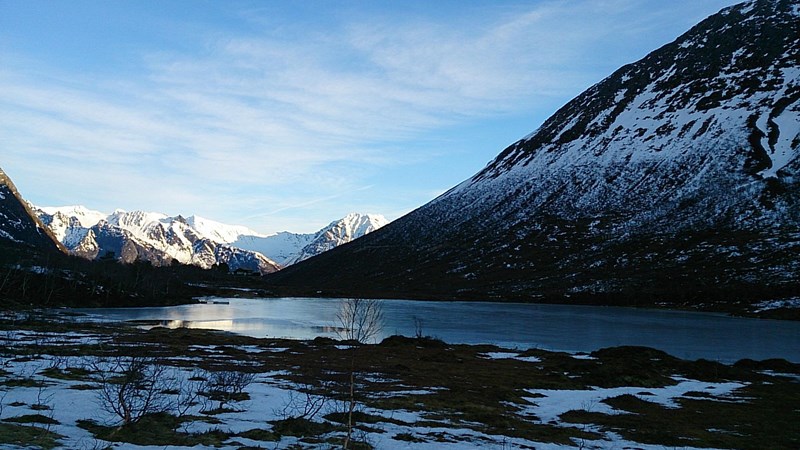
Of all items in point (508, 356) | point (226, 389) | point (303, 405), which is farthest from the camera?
point (508, 356)

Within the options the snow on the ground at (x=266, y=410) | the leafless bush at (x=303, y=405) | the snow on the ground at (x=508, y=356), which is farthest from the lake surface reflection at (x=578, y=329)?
the leafless bush at (x=303, y=405)

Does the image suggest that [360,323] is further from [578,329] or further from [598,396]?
[578,329]

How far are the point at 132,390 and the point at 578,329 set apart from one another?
6282 centimetres

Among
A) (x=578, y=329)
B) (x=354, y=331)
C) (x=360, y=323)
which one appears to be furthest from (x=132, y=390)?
(x=578, y=329)

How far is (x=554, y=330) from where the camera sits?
71.9 m

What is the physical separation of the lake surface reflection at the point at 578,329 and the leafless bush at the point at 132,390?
35265mm

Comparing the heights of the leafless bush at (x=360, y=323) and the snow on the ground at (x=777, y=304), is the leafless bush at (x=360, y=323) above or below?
below

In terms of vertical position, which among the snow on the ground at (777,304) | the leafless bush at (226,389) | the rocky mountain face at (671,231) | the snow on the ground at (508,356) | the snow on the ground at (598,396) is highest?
the rocky mountain face at (671,231)

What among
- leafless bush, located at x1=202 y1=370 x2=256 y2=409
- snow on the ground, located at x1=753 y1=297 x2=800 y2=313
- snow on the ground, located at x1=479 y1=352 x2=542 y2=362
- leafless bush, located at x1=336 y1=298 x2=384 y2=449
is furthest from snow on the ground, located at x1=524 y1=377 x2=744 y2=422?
snow on the ground, located at x1=753 y1=297 x2=800 y2=313

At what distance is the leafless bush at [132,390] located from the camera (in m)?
16.8

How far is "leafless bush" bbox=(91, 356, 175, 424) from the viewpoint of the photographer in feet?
55.2

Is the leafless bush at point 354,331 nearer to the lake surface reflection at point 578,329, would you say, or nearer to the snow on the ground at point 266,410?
the snow on the ground at point 266,410

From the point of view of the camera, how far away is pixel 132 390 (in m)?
19.9

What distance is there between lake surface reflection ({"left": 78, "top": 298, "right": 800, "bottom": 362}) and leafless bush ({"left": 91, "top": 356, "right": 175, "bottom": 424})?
3527 centimetres
